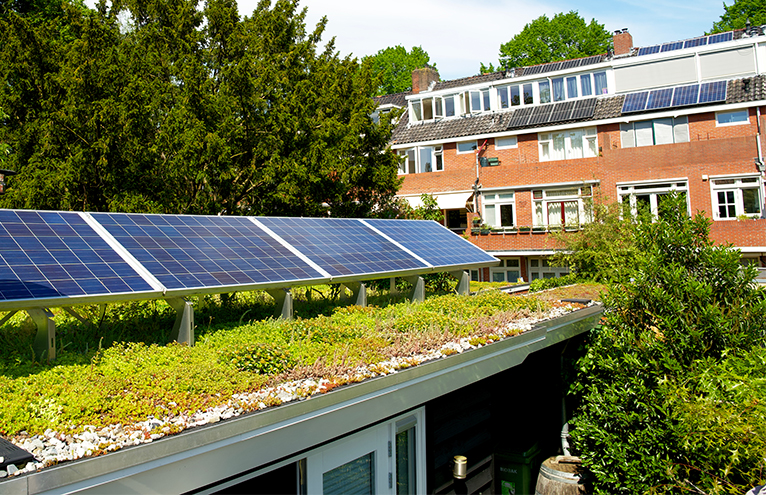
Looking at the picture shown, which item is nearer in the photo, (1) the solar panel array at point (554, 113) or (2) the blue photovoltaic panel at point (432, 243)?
(2) the blue photovoltaic panel at point (432, 243)

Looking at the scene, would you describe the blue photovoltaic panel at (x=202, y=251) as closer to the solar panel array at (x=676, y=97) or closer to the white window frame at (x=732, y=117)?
the solar panel array at (x=676, y=97)

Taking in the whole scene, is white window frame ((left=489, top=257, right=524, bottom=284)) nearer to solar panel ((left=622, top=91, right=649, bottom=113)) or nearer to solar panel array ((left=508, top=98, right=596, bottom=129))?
solar panel array ((left=508, top=98, right=596, bottom=129))

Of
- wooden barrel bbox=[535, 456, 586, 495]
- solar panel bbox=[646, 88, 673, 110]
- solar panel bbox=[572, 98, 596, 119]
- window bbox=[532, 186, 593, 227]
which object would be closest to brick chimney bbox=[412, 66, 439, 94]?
solar panel bbox=[572, 98, 596, 119]

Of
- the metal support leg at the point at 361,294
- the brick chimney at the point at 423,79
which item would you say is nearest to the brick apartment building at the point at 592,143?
the brick chimney at the point at 423,79

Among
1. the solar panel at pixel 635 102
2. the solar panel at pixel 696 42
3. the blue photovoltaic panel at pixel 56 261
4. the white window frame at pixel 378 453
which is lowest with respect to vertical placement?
the white window frame at pixel 378 453

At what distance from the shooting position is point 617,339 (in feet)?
35.9

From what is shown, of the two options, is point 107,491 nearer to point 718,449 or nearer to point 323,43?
point 718,449

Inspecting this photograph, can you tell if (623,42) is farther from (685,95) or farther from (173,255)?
(173,255)

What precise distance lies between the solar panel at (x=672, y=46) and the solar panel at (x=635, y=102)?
10.5 ft

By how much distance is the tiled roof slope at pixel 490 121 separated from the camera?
97.8 feet

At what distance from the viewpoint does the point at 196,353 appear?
8078 mm

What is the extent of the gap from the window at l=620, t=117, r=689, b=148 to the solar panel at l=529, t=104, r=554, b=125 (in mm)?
4353

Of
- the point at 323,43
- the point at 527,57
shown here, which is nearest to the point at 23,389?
the point at 323,43

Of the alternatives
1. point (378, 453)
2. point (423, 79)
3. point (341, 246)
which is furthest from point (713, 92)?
point (378, 453)
